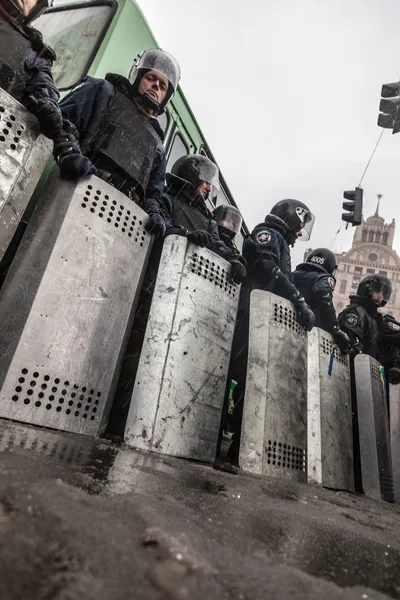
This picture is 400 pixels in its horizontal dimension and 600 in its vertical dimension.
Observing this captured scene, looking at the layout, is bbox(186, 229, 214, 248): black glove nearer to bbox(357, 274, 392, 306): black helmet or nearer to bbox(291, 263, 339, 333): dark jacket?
bbox(291, 263, 339, 333): dark jacket

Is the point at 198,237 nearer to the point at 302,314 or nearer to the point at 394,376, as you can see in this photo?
the point at 302,314

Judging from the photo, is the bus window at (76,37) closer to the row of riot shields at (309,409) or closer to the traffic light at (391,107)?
the row of riot shields at (309,409)

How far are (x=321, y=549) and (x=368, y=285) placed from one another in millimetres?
5321

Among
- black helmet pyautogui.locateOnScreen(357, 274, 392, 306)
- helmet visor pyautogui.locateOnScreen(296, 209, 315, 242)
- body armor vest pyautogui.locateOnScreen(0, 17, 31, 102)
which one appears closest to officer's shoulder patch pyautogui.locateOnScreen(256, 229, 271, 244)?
helmet visor pyautogui.locateOnScreen(296, 209, 315, 242)

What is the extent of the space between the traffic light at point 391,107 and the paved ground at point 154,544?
32.8 ft

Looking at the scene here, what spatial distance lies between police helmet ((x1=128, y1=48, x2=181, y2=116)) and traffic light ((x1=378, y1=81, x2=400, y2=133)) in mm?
7465

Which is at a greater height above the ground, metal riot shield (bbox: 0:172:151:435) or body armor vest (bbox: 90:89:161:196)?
body armor vest (bbox: 90:89:161:196)

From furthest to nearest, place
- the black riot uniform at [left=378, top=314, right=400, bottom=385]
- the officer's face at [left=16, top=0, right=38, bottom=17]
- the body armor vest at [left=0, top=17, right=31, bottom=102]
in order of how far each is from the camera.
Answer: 1. the black riot uniform at [left=378, top=314, right=400, bottom=385]
2. the officer's face at [left=16, top=0, right=38, bottom=17]
3. the body armor vest at [left=0, top=17, right=31, bottom=102]

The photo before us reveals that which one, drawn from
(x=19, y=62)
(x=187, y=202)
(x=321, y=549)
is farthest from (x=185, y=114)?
(x=321, y=549)

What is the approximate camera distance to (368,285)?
5.56 metres

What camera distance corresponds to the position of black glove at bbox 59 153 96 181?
7.47 ft

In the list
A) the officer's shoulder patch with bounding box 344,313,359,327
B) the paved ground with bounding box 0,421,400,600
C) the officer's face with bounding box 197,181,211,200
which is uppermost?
the officer's face with bounding box 197,181,211,200

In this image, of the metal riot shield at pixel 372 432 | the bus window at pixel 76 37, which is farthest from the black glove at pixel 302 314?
the bus window at pixel 76 37

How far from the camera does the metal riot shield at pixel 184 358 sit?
2393 mm
